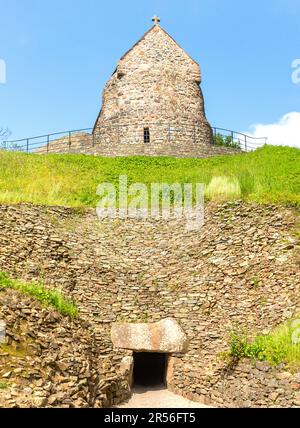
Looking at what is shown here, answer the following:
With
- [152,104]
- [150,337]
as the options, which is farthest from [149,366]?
[152,104]

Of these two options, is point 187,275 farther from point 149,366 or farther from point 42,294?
point 42,294

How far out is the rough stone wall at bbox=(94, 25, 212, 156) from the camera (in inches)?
1319

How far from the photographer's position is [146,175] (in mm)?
25688

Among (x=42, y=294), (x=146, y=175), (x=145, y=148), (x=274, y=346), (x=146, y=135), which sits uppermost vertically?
(x=146, y=135)

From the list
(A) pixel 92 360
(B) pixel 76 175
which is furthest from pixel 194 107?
(A) pixel 92 360

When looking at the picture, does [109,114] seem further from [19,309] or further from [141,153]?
[19,309]

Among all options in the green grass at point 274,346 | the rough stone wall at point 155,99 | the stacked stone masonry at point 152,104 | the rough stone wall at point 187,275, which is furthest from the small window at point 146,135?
the green grass at point 274,346

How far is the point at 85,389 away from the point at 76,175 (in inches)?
619

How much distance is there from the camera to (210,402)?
14195 mm

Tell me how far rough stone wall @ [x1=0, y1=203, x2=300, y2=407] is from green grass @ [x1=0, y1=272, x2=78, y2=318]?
0.86m

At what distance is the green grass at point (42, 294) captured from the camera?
14234 millimetres

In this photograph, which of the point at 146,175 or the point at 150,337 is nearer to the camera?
the point at 150,337

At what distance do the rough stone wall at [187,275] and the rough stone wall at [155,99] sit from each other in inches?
548

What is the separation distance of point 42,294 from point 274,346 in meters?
6.97
